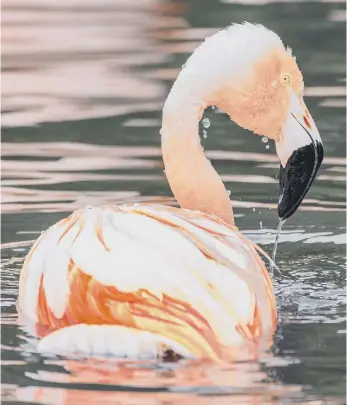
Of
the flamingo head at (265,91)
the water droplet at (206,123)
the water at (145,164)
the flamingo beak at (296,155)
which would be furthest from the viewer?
the water droplet at (206,123)

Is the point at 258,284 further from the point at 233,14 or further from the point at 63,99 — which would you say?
the point at 233,14

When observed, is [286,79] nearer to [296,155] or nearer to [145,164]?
[296,155]

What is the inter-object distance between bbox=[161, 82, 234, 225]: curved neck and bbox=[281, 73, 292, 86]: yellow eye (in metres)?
0.34

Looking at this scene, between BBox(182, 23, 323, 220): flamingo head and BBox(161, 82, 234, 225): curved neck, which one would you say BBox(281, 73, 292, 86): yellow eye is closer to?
BBox(182, 23, 323, 220): flamingo head

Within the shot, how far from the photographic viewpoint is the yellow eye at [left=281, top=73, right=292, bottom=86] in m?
6.64

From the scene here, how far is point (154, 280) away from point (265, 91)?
4.46 feet

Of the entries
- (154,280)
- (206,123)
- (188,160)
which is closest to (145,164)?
(206,123)

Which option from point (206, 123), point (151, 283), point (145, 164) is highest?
point (206, 123)

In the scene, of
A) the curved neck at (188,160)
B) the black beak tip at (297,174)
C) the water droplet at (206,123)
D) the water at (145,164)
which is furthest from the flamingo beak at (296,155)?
the water droplet at (206,123)

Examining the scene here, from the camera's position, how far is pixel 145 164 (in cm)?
898

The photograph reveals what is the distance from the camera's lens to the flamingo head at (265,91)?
649 centimetres

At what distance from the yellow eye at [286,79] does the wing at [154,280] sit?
93cm

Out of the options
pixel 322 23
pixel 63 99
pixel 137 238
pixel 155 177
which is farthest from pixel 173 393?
pixel 322 23

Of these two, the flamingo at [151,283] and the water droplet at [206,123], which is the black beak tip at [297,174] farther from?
the water droplet at [206,123]
